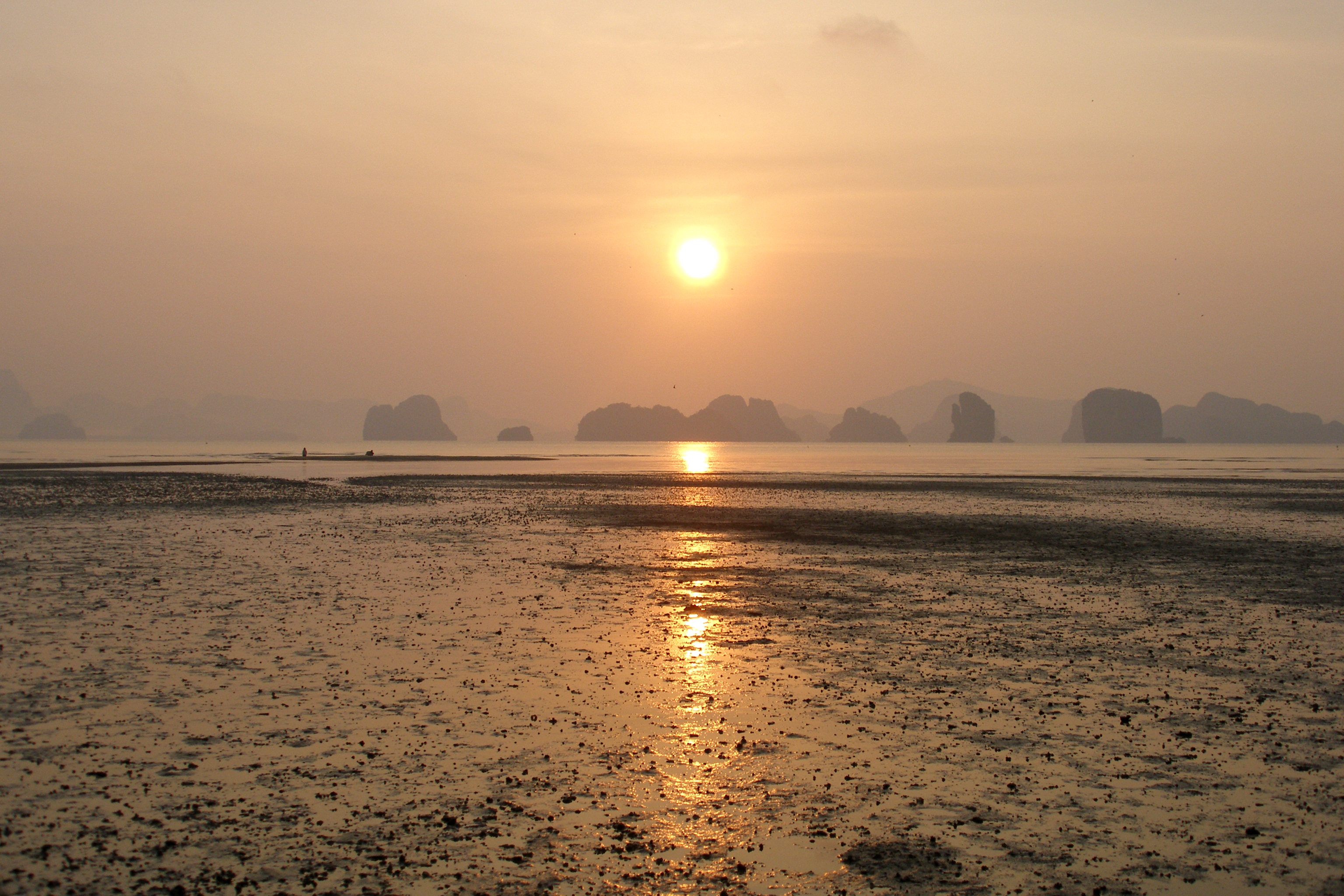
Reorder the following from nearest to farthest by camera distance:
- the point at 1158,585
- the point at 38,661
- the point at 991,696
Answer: the point at 991,696 < the point at 38,661 < the point at 1158,585

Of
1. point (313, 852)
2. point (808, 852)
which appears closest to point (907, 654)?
point (808, 852)

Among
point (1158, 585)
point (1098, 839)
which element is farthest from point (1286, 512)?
point (1098, 839)

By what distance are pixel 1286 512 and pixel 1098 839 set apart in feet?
172

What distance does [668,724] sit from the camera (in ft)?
46.2

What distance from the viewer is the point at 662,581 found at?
93.6ft

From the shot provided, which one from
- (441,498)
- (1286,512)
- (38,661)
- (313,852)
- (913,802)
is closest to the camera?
(313,852)

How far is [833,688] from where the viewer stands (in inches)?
635

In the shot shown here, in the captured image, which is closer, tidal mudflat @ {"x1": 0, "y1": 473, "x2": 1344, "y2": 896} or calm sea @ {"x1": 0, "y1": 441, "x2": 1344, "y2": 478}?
tidal mudflat @ {"x1": 0, "y1": 473, "x2": 1344, "y2": 896}

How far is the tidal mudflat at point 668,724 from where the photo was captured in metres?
9.59

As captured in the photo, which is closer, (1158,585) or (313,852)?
(313,852)

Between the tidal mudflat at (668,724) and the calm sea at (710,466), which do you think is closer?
the tidal mudflat at (668,724)

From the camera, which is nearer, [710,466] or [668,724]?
[668,724]

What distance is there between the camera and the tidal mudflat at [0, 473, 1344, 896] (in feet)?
31.4

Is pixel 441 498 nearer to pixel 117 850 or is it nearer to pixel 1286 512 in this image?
pixel 1286 512
